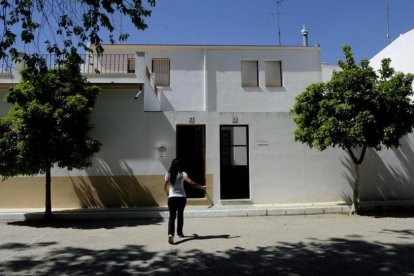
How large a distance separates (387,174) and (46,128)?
34.9 feet

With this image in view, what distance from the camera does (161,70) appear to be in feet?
70.3

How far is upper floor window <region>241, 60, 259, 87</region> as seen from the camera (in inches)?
830

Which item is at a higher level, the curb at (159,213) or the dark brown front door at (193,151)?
the dark brown front door at (193,151)

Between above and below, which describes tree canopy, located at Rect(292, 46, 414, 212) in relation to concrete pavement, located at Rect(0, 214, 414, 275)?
above

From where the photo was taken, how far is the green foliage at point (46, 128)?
10359mm

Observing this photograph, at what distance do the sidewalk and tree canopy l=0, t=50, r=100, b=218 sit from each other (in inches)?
34.8

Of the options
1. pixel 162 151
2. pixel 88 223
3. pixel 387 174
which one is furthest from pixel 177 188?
pixel 387 174

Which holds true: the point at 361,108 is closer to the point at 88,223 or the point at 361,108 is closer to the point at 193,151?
the point at 193,151

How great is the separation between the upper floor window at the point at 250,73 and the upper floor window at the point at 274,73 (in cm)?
59

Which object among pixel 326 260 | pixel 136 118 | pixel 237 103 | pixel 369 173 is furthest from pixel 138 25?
pixel 237 103

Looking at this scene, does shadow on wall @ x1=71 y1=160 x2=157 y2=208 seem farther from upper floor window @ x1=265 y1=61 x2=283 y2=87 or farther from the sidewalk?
upper floor window @ x1=265 y1=61 x2=283 y2=87

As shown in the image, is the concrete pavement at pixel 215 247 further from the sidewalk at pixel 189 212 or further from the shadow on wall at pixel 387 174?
the shadow on wall at pixel 387 174

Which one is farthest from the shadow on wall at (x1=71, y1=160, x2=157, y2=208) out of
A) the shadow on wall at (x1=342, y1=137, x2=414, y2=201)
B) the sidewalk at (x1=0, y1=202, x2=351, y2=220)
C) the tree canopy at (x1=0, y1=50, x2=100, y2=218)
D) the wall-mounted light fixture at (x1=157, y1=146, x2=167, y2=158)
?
the shadow on wall at (x1=342, y1=137, x2=414, y2=201)

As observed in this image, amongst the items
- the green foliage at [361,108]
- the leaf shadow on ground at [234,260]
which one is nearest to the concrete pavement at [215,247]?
the leaf shadow on ground at [234,260]
